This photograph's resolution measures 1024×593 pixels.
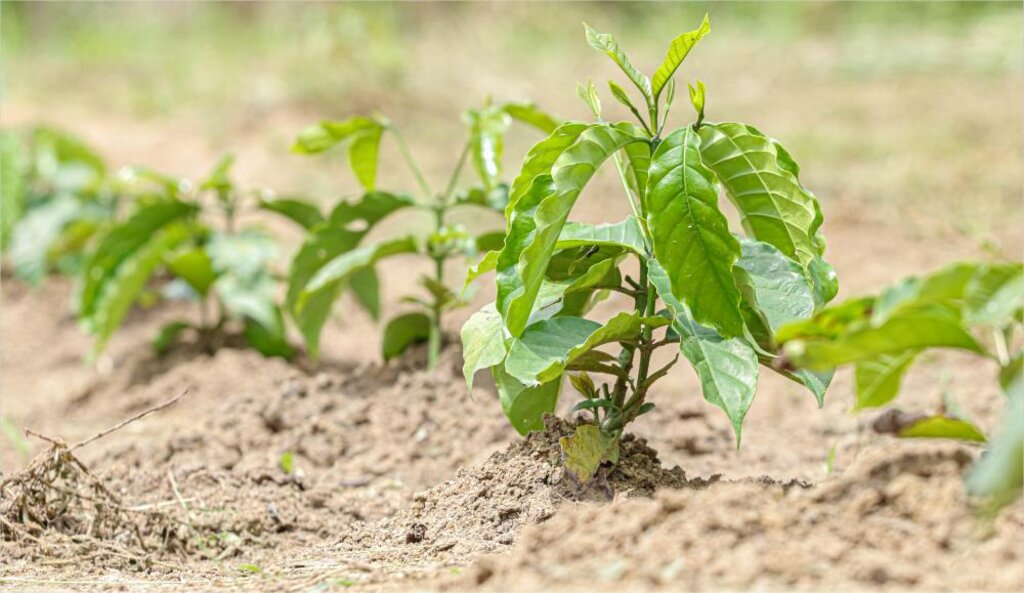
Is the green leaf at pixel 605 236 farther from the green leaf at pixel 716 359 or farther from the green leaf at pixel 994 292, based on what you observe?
the green leaf at pixel 994 292

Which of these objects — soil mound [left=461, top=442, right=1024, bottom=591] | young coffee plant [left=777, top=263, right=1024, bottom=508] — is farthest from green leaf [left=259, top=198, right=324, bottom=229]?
young coffee plant [left=777, top=263, right=1024, bottom=508]

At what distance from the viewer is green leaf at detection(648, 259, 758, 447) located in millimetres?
1742

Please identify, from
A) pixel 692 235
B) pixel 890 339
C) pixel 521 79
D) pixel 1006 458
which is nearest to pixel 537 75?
pixel 521 79

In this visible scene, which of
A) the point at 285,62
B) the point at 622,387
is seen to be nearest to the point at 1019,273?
the point at 622,387

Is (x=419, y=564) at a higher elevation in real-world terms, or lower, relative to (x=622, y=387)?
lower

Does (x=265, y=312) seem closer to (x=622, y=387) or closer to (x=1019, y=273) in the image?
(x=622, y=387)

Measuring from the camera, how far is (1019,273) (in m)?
1.41

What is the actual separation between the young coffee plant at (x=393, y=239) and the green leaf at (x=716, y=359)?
3.24 ft

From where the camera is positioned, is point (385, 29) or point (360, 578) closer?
point (360, 578)

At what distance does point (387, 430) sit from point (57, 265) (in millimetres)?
2727

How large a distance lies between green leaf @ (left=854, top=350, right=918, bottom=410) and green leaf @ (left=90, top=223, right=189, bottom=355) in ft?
8.51

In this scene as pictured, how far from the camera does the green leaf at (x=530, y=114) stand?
2789 millimetres

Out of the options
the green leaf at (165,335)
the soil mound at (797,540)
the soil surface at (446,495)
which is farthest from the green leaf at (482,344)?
the green leaf at (165,335)

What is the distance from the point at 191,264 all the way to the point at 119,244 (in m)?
0.25
